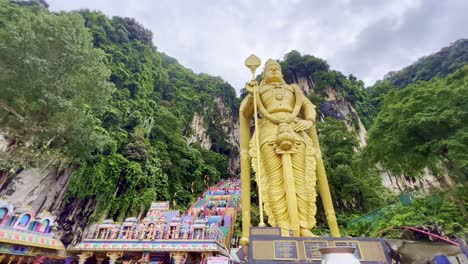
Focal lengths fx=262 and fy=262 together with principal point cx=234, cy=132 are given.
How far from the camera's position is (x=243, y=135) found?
3963mm

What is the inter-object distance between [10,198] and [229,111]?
20971mm

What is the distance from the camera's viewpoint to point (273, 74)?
4145mm

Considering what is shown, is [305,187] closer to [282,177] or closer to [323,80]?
[282,177]

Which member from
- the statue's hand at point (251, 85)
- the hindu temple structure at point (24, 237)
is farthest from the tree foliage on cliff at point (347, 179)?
the hindu temple structure at point (24, 237)

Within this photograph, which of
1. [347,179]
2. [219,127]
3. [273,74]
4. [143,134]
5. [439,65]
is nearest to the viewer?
[273,74]

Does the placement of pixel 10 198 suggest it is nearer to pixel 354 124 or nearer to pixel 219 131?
pixel 219 131

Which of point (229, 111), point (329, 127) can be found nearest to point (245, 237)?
point (329, 127)

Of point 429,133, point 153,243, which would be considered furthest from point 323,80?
point 153,243

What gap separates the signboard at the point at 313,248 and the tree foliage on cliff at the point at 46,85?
6.64 metres

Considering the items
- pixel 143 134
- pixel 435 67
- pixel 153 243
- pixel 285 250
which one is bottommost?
pixel 285 250

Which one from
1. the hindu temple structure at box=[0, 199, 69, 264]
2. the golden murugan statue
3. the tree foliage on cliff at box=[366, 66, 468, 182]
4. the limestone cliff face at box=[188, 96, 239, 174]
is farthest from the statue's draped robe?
the limestone cliff face at box=[188, 96, 239, 174]

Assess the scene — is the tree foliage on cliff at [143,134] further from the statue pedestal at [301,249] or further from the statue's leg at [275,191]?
the statue pedestal at [301,249]

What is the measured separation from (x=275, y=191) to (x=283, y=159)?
404mm

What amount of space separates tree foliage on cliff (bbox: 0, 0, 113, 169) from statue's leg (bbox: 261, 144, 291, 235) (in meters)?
5.69
